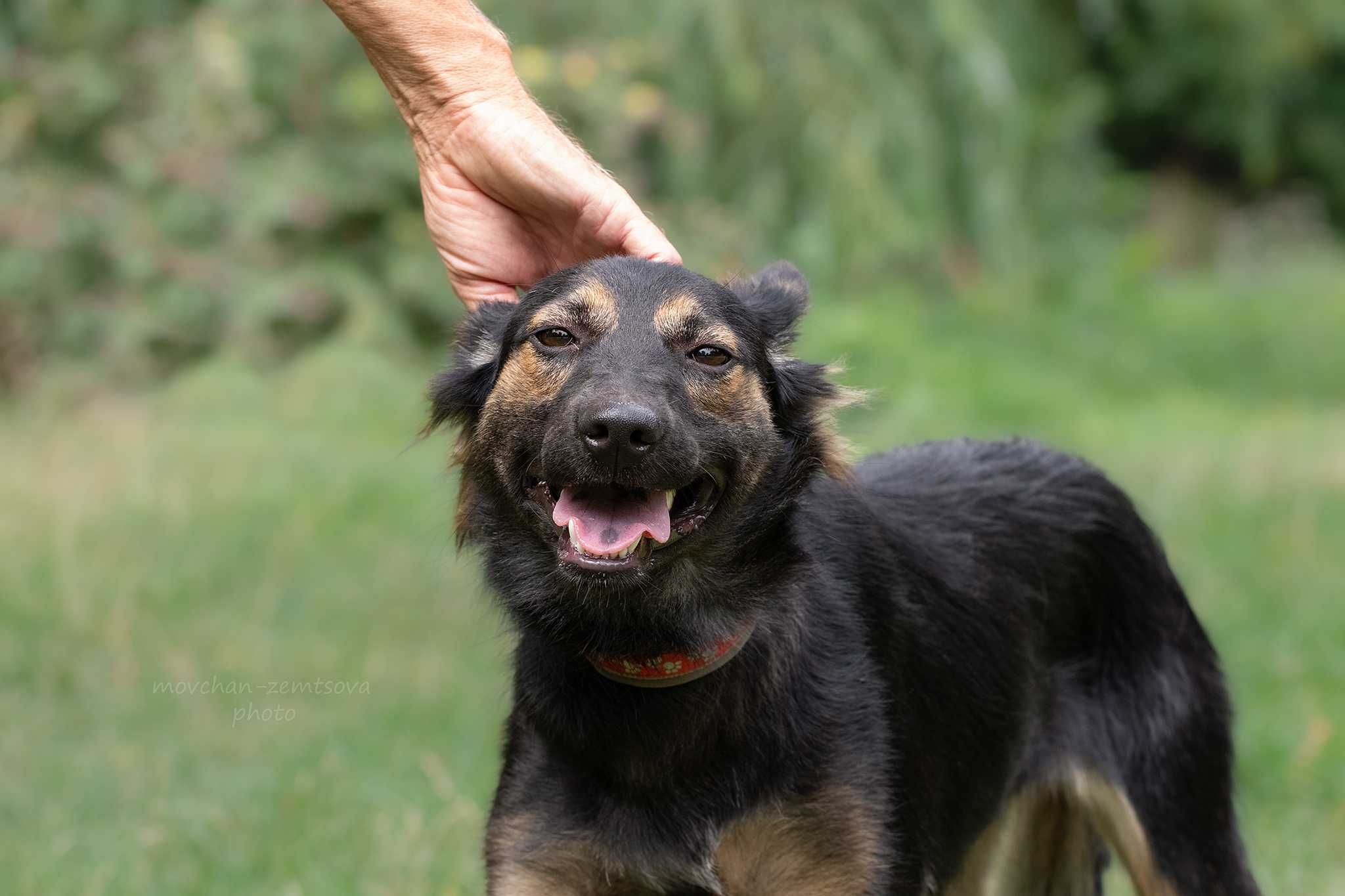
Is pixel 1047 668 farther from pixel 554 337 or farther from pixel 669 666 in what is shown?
pixel 554 337

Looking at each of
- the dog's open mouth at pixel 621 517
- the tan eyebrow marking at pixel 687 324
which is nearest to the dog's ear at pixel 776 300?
the tan eyebrow marking at pixel 687 324

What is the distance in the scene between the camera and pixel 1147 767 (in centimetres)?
457

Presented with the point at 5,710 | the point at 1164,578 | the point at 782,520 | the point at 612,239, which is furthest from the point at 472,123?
the point at 5,710

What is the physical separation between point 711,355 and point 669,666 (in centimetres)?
67

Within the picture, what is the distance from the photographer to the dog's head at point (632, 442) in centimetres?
343

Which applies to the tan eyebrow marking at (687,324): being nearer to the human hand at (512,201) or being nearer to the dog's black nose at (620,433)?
the dog's black nose at (620,433)

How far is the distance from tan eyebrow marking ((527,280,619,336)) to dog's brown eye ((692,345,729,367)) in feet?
0.61

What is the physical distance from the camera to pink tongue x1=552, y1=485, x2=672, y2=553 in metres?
3.46

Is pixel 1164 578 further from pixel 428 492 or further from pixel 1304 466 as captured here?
pixel 1304 466

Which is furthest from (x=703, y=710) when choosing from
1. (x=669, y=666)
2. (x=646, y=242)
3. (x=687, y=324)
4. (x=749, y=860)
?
(x=646, y=242)

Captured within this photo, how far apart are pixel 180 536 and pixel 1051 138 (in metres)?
8.05

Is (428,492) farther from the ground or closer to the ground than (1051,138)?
closer to the ground

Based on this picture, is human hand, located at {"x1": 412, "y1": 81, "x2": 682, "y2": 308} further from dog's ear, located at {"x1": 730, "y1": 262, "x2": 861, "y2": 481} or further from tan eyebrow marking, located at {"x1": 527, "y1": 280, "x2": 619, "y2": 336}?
tan eyebrow marking, located at {"x1": 527, "y1": 280, "x2": 619, "y2": 336}

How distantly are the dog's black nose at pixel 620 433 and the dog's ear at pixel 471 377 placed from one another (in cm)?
62
